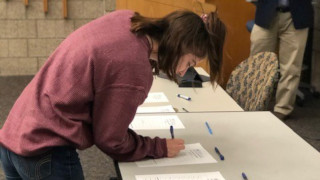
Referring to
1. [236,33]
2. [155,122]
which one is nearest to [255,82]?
[155,122]

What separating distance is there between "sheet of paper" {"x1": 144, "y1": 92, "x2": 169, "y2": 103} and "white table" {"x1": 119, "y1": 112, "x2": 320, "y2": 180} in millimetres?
222

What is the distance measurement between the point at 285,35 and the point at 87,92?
2.62m

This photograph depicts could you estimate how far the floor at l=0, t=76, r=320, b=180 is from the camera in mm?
2850

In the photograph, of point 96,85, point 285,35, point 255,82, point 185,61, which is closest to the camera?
point 96,85

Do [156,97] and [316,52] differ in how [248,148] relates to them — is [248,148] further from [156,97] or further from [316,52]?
[316,52]

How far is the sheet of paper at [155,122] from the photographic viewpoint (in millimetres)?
1855

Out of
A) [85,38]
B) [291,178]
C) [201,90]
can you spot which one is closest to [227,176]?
[291,178]

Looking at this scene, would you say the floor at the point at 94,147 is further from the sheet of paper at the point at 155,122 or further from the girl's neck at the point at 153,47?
the girl's neck at the point at 153,47

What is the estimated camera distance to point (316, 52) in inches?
174

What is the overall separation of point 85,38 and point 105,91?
17 centimetres

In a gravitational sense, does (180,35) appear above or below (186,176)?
above

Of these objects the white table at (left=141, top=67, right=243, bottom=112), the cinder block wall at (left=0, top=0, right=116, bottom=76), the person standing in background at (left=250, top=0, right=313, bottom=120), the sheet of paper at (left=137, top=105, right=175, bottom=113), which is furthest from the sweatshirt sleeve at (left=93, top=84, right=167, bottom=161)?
the cinder block wall at (left=0, top=0, right=116, bottom=76)

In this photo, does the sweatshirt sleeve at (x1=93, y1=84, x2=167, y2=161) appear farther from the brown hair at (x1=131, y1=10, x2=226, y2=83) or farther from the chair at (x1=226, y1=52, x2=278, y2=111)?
the chair at (x1=226, y1=52, x2=278, y2=111)

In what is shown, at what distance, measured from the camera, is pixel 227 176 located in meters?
1.47
